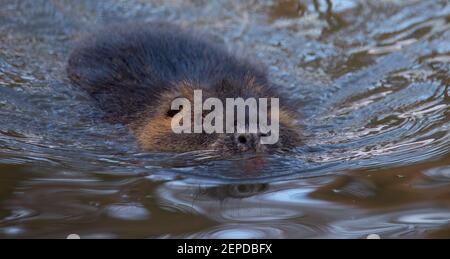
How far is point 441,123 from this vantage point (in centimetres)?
492


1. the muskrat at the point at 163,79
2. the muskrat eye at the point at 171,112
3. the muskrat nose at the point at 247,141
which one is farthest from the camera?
the muskrat eye at the point at 171,112

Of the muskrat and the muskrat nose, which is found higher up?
the muskrat

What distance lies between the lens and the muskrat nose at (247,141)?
4.14m

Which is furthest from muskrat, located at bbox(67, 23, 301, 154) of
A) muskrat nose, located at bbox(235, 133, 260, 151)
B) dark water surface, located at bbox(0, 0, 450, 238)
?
dark water surface, located at bbox(0, 0, 450, 238)

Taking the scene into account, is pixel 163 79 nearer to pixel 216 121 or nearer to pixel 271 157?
pixel 216 121

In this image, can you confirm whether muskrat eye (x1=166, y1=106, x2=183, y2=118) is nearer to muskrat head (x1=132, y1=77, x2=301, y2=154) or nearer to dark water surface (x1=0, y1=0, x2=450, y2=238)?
muskrat head (x1=132, y1=77, x2=301, y2=154)

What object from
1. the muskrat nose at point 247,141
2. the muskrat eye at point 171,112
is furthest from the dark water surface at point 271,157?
the muskrat eye at point 171,112

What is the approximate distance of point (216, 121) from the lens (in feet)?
14.4

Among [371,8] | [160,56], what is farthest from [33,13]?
[371,8]

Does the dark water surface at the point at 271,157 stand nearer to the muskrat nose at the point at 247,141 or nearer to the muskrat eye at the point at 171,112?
the muskrat nose at the point at 247,141

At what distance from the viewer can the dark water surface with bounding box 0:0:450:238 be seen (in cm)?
344

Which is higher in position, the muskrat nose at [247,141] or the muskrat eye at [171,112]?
the muskrat eye at [171,112]
